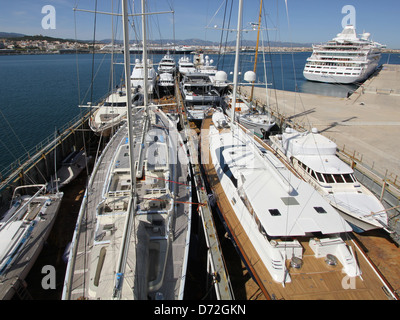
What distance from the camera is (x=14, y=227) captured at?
10.1m

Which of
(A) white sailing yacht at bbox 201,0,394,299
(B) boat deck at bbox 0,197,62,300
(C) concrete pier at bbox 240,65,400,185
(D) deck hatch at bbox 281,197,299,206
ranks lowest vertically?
(B) boat deck at bbox 0,197,62,300

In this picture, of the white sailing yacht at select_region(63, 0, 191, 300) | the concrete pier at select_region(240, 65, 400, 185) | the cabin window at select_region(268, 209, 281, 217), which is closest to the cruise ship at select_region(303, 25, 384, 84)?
the concrete pier at select_region(240, 65, 400, 185)

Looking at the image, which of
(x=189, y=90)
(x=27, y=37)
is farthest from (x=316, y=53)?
(x=27, y=37)

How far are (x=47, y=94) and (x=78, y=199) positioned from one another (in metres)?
39.3

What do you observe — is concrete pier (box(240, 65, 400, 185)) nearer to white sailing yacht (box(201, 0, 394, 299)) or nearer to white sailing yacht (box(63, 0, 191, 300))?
white sailing yacht (box(201, 0, 394, 299))

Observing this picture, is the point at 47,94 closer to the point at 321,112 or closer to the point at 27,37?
the point at 321,112

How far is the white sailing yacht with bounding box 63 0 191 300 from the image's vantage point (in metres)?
6.76

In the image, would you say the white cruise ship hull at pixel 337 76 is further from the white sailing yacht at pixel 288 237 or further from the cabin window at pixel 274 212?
the cabin window at pixel 274 212

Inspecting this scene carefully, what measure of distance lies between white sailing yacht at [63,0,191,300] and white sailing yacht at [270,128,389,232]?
747 centimetres

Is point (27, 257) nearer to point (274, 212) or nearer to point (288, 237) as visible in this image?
point (274, 212)

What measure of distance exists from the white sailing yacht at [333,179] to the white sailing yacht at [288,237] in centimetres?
301

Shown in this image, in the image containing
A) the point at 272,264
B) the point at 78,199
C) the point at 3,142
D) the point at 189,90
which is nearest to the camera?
the point at 272,264

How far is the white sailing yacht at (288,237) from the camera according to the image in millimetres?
7691

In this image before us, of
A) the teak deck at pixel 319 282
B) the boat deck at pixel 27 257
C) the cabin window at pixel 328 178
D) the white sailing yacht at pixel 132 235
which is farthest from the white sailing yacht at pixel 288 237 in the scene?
the boat deck at pixel 27 257
